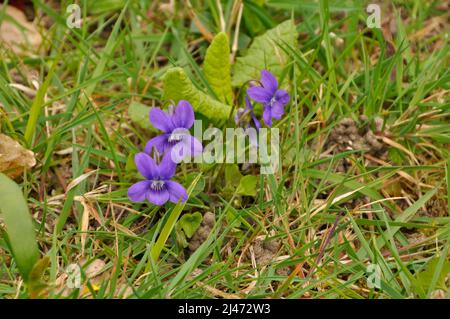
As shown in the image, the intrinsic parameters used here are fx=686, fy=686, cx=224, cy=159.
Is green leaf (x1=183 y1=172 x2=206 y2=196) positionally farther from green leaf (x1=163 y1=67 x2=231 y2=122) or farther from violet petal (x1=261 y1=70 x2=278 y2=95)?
violet petal (x1=261 y1=70 x2=278 y2=95)

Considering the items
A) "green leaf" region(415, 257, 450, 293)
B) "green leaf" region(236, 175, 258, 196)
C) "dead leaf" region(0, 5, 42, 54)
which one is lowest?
"green leaf" region(415, 257, 450, 293)

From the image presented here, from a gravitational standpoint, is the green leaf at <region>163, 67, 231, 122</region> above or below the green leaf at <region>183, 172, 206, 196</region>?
above

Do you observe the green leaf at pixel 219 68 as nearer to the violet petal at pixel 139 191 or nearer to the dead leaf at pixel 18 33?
the violet petal at pixel 139 191

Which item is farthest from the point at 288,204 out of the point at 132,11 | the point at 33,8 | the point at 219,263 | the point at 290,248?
the point at 33,8

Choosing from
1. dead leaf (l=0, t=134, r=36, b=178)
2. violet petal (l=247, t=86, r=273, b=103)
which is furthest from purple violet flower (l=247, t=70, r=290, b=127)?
dead leaf (l=0, t=134, r=36, b=178)

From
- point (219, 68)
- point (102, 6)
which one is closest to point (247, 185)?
point (219, 68)

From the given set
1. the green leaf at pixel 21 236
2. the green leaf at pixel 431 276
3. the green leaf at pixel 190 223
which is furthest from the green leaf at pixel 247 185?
the green leaf at pixel 21 236

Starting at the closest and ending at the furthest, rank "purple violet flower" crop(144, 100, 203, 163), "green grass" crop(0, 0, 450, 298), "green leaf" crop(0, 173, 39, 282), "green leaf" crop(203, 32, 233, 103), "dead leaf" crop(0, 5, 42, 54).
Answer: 1. "green leaf" crop(0, 173, 39, 282)
2. "green grass" crop(0, 0, 450, 298)
3. "purple violet flower" crop(144, 100, 203, 163)
4. "green leaf" crop(203, 32, 233, 103)
5. "dead leaf" crop(0, 5, 42, 54)
